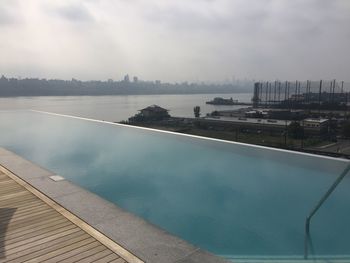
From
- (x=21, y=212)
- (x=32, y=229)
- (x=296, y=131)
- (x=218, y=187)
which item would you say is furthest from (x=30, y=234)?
(x=296, y=131)

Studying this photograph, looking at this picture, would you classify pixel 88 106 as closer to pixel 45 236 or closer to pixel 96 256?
pixel 45 236

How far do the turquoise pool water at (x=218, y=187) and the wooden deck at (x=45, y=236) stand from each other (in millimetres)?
855

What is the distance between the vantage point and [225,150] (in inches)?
152

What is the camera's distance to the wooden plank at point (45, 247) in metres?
1.42

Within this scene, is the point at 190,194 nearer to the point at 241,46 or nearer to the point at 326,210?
the point at 326,210

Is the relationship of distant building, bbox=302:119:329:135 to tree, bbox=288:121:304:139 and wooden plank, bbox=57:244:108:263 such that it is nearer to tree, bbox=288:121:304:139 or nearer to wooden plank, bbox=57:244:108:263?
tree, bbox=288:121:304:139

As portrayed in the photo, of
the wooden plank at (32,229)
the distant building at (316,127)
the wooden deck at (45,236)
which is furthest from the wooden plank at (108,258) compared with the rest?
the distant building at (316,127)

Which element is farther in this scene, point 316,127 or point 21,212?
point 316,127

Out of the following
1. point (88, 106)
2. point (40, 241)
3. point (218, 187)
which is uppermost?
point (40, 241)

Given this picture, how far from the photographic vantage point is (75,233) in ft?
5.41

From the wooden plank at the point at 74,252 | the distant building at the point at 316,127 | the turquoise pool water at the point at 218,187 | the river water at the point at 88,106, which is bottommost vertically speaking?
the distant building at the point at 316,127

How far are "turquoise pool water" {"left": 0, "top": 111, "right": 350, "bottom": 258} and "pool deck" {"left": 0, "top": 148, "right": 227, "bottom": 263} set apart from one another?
2.14ft

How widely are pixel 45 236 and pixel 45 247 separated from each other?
0.12m

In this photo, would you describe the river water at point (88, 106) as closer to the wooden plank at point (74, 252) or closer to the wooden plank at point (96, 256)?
the wooden plank at point (74, 252)
